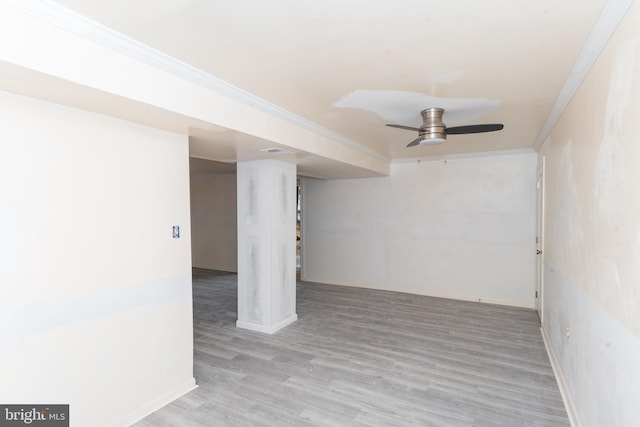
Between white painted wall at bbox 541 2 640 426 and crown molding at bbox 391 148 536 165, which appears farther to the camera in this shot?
crown molding at bbox 391 148 536 165

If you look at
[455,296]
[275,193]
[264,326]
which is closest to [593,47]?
[275,193]

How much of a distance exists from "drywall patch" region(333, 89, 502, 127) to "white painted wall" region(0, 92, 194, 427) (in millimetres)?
1488

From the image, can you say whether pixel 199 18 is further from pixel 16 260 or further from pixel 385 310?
pixel 385 310

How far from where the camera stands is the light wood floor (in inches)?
96.3

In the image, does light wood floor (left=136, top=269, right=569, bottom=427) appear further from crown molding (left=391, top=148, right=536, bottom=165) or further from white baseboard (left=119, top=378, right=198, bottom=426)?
crown molding (left=391, top=148, right=536, bottom=165)

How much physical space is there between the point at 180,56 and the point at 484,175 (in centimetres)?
492

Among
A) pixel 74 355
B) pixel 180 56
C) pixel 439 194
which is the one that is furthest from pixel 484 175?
pixel 74 355

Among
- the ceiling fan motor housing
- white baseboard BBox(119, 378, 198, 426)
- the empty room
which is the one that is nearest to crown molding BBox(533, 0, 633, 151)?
the empty room

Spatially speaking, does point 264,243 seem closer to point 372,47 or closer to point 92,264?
point 92,264

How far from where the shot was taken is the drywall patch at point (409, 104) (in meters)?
2.59

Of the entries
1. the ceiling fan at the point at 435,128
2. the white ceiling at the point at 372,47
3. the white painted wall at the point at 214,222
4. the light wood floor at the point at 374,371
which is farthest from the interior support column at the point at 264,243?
the white painted wall at the point at 214,222

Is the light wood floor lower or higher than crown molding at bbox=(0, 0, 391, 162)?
lower

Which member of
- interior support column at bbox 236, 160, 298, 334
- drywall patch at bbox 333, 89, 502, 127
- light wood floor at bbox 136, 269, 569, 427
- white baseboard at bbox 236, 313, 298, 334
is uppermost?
drywall patch at bbox 333, 89, 502, 127

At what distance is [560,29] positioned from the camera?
5.37ft
